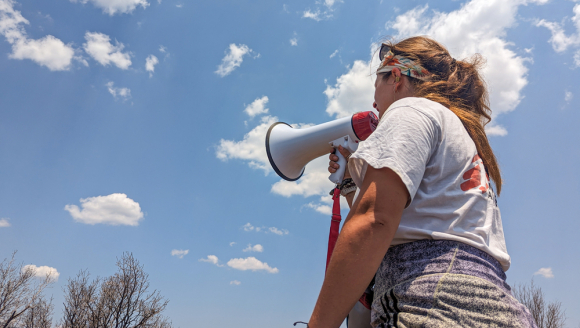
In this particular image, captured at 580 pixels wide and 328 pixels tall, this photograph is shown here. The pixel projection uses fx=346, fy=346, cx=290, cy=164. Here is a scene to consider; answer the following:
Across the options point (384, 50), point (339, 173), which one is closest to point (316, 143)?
point (339, 173)

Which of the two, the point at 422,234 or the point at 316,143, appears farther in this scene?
the point at 316,143

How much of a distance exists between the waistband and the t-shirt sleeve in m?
0.15

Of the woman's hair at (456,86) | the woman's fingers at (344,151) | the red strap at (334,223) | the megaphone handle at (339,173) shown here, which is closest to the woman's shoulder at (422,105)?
the woman's hair at (456,86)

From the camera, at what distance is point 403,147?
0.96 meters

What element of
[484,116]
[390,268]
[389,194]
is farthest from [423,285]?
[484,116]

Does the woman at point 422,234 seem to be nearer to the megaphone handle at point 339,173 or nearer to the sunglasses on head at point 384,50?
the sunglasses on head at point 384,50

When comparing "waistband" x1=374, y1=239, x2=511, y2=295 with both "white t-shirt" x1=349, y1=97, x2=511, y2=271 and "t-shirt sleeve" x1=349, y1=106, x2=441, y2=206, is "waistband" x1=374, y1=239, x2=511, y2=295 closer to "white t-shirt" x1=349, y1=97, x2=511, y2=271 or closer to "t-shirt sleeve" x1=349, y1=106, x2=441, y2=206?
"white t-shirt" x1=349, y1=97, x2=511, y2=271

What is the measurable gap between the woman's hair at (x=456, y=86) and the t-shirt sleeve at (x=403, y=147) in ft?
1.00

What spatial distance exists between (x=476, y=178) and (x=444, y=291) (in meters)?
0.39

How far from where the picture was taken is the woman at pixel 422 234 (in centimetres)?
89

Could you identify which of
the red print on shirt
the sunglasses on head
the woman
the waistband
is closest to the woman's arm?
the woman

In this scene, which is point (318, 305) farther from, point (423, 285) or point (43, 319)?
point (43, 319)

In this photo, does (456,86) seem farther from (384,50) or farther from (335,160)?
(335,160)

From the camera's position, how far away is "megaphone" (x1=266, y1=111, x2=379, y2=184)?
261cm
